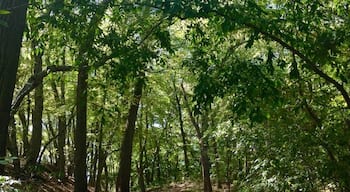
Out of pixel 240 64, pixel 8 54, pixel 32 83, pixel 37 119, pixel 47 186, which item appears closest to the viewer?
pixel 8 54

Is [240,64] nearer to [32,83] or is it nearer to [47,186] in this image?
[32,83]

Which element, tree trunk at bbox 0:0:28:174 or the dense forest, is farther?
the dense forest

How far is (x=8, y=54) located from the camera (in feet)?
12.9

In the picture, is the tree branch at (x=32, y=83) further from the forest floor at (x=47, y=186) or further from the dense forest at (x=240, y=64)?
the forest floor at (x=47, y=186)

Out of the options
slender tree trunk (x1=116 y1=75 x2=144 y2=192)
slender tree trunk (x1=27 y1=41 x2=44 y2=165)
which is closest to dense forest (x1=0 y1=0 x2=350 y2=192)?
slender tree trunk (x1=27 y1=41 x2=44 y2=165)

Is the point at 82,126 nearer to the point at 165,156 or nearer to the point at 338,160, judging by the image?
the point at 338,160

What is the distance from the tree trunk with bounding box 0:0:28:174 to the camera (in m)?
3.89

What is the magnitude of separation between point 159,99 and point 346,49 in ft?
41.2

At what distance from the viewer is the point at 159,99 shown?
17.9 metres

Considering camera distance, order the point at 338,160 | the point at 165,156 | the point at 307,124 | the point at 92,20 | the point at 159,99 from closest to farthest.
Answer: the point at 92,20 < the point at 338,160 < the point at 307,124 < the point at 159,99 < the point at 165,156

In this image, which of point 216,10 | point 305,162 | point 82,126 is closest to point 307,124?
point 305,162

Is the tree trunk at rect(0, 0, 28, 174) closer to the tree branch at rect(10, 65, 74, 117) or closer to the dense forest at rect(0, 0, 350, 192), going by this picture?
the dense forest at rect(0, 0, 350, 192)

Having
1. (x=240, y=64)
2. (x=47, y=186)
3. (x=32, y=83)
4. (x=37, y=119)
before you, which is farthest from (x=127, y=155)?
(x=240, y=64)

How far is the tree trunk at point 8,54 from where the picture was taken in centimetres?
389
